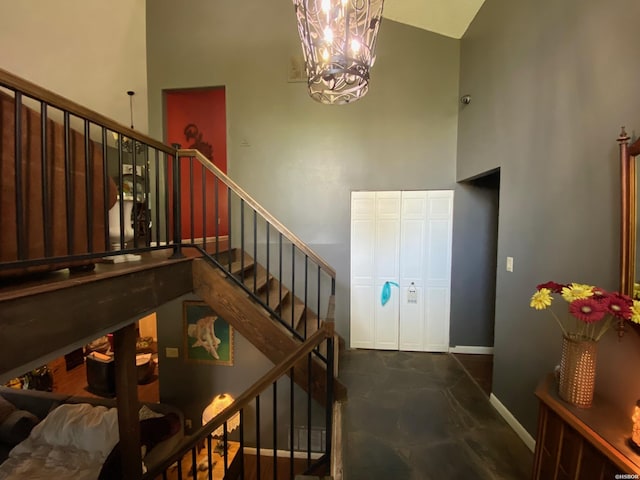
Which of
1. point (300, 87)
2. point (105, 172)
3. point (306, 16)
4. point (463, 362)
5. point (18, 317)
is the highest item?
point (300, 87)

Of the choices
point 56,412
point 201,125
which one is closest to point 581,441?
point 56,412

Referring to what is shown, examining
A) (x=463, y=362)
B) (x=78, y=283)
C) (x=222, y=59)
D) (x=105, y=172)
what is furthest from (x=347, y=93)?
(x=463, y=362)

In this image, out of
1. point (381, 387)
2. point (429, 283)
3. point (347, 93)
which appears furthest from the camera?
point (429, 283)

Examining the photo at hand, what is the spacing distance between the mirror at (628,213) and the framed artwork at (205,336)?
3.63m

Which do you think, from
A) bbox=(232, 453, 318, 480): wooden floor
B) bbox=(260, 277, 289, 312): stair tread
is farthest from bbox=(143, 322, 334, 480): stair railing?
bbox=(260, 277, 289, 312): stair tread

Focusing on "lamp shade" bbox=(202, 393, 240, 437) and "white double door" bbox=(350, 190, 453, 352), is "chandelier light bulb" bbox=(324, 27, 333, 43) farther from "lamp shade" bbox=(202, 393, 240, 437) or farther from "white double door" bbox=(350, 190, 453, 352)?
"lamp shade" bbox=(202, 393, 240, 437)

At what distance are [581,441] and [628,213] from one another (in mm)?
1000

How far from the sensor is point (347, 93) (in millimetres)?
1649

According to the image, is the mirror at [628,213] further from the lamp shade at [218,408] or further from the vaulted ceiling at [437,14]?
the lamp shade at [218,408]

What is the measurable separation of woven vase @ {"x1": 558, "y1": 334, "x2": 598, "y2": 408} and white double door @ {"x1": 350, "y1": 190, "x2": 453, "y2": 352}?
6.84 ft

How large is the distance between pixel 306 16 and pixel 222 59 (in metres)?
2.69

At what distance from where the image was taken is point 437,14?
2.92m

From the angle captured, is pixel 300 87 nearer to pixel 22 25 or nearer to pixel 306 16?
pixel 306 16

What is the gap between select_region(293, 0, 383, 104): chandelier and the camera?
4.49 feet
